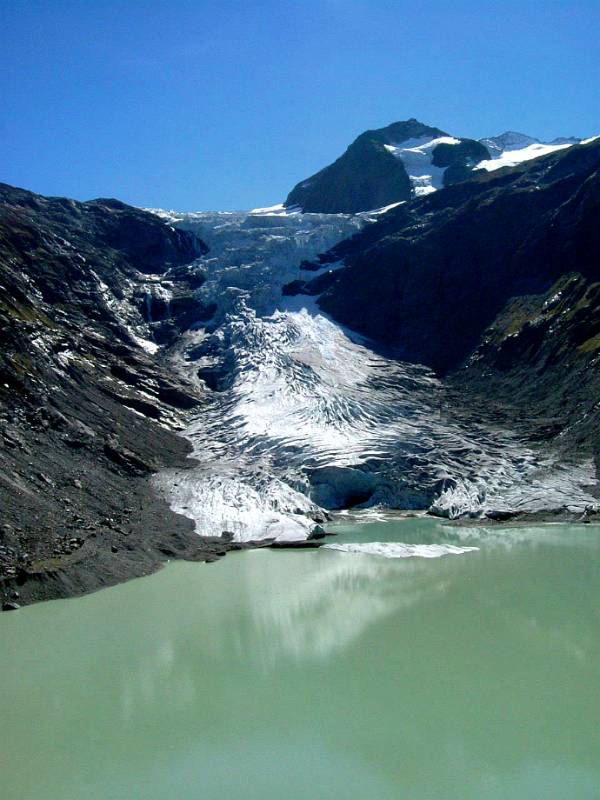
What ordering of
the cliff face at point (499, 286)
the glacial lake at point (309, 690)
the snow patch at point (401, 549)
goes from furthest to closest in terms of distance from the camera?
1. the cliff face at point (499, 286)
2. the snow patch at point (401, 549)
3. the glacial lake at point (309, 690)

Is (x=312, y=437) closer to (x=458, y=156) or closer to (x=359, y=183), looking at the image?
(x=359, y=183)

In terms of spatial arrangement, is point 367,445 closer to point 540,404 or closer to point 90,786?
point 540,404

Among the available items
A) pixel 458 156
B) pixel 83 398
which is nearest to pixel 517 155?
pixel 458 156

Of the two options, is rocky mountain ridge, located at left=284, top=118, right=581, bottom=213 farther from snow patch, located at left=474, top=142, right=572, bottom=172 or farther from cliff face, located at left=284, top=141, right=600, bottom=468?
cliff face, located at left=284, top=141, right=600, bottom=468

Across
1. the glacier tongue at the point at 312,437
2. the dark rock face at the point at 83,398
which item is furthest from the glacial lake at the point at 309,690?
the glacier tongue at the point at 312,437

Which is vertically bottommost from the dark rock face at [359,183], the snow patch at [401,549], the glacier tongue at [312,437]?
the snow patch at [401,549]

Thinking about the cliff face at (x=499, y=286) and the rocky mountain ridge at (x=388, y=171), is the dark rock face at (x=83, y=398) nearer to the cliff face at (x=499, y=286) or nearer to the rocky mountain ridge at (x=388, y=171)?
the cliff face at (x=499, y=286)

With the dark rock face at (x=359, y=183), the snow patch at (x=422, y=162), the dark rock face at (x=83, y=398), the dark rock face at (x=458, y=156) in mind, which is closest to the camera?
the dark rock face at (x=83, y=398)
